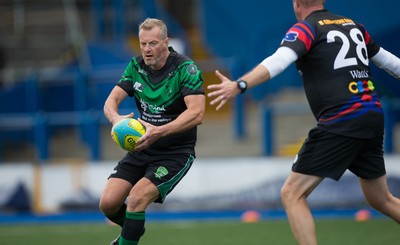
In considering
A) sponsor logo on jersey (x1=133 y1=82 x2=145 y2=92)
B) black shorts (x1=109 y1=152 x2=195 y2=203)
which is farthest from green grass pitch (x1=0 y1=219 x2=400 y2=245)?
sponsor logo on jersey (x1=133 y1=82 x2=145 y2=92)

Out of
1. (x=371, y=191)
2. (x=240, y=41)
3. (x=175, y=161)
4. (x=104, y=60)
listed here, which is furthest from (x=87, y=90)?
(x=371, y=191)

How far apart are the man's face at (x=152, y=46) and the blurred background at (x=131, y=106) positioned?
680 centimetres

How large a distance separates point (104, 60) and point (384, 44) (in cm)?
731

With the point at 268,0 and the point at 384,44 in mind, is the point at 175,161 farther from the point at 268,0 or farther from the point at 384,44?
the point at 268,0

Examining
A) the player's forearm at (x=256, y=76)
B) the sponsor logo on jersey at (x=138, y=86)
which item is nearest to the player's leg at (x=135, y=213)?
the sponsor logo on jersey at (x=138, y=86)

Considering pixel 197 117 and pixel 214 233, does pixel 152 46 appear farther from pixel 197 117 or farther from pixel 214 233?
pixel 214 233

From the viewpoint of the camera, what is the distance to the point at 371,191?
6.95 metres

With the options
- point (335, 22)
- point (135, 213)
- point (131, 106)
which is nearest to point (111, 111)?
point (135, 213)

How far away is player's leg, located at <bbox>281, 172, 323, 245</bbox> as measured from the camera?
A: 6.48 meters

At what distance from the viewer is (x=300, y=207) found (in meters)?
6.56

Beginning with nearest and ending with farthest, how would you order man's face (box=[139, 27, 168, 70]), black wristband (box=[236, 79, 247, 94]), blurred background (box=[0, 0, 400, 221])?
black wristband (box=[236, 79, 247, 94]) → man's face (box=[139, 27, 168, 70]) → blurred background (box=[0, 0, 400, 221])

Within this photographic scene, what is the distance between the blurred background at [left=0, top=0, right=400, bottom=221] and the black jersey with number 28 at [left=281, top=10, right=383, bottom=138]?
22.3 feet

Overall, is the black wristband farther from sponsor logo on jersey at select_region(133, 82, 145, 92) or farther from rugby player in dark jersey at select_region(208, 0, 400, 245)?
sponsor logo on jersey at select_region(133, 82, 145, 92)

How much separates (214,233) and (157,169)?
377 centimetres
